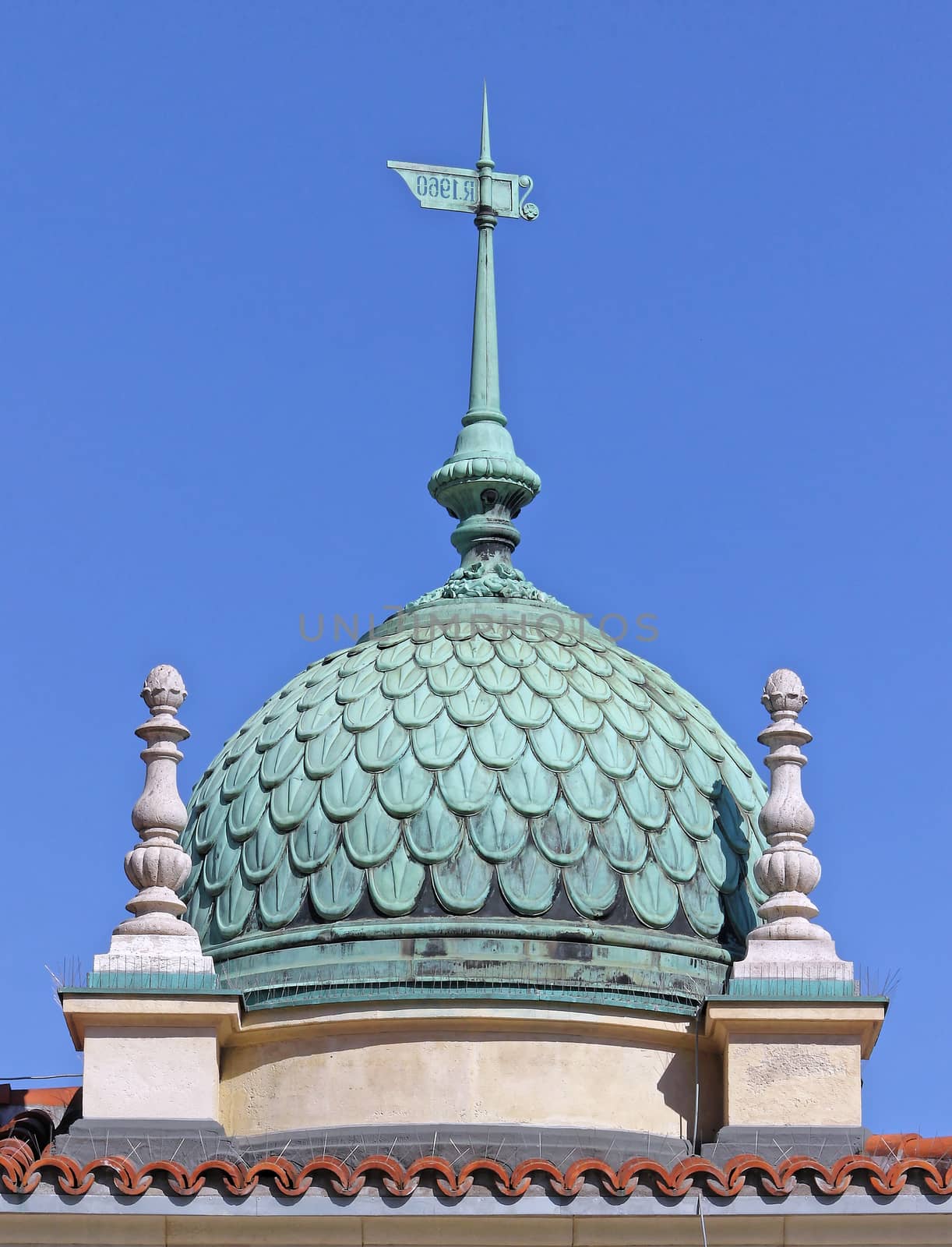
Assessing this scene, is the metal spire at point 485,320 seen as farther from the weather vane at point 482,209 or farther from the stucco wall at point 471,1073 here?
the stucco wall at point 471,1073

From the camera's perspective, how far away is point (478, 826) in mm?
21500

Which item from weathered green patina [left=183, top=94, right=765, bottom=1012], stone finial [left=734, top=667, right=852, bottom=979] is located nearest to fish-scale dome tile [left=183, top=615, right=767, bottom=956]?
weathered green patina [left=183, top=94, right=765, bottom=1012]

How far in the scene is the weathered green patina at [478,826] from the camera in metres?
21.1

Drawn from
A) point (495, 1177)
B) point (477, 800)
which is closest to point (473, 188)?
point (477, 800)

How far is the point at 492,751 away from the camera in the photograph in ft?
71.8

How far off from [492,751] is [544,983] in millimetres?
1935

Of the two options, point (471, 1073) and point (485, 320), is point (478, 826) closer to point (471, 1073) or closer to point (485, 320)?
point (471, 1073)

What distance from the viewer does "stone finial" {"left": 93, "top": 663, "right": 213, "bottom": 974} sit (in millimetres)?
20859

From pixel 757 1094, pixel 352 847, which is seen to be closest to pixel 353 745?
pixel 352 847

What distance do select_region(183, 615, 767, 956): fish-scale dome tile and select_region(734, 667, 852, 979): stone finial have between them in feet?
2.46

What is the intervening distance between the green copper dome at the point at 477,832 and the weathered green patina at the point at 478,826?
0.06ft

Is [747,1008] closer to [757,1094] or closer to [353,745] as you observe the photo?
[757,1094]

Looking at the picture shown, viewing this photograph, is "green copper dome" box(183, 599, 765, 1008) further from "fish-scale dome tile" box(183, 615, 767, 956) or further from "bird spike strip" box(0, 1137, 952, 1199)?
"bird spike strip" box(0, 1137, 952, 1199)

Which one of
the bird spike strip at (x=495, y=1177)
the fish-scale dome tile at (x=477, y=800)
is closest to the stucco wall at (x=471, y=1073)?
the fish-scale dome tile at (x=477, y=800)
